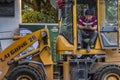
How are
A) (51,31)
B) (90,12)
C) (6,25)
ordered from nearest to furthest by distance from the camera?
(90,12), (51,31), (6,25)

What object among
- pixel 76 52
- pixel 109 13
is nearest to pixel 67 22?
pixel 76 52

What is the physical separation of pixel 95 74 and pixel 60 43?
1.26 metres

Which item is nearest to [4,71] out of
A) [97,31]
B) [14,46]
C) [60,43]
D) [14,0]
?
[14,46]

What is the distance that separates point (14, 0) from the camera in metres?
20.7

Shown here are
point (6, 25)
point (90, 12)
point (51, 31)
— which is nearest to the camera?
point (90, 12)

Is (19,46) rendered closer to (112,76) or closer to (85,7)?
(85,7)

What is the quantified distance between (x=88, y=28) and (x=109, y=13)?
0.70m

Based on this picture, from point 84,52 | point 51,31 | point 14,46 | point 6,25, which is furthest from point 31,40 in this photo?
point 6,25

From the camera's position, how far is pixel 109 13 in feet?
48.5

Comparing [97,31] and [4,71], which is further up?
[97,31]

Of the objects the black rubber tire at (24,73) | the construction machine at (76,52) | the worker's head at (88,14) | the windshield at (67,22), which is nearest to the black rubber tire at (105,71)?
the construction machine at (76,52)

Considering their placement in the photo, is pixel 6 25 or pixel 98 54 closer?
pixel 98 54

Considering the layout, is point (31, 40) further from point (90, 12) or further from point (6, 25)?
point (6, 25)

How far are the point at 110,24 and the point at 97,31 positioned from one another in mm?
397
